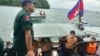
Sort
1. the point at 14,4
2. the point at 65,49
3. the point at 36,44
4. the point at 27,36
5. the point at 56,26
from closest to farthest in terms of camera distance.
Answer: the point at 27,36 < the point at 65,49 < the point at 36,44 < the point at 56,26 < the point at 14,4

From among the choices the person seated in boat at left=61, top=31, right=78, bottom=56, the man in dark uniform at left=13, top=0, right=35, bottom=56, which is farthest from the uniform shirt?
the person seated in boat at left=61, top=31, right=78, bottom=56

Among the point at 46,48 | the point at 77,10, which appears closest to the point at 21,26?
the point at 46,48

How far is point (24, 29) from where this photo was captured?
5375 mm

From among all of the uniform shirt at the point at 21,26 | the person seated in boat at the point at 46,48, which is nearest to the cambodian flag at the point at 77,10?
the person seated in boat at the point at 46,48

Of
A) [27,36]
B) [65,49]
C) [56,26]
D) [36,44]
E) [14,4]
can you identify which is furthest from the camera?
[14,4]

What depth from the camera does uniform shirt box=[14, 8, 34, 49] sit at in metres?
5.38

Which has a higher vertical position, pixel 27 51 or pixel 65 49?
pixel 27 51

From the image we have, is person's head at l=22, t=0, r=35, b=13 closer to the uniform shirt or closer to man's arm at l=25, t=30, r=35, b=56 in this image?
the uniform shirt

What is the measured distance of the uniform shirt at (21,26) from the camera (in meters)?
5.38

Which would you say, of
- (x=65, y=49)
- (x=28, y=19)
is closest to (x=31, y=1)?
(x=28, y=19)

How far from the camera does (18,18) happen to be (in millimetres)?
5520

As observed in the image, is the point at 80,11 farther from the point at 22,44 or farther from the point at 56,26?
the point at 22,44

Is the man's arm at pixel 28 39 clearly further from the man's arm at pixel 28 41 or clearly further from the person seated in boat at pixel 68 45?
the person seated in boat at pixel 68 45

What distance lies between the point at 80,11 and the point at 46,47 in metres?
4.59
